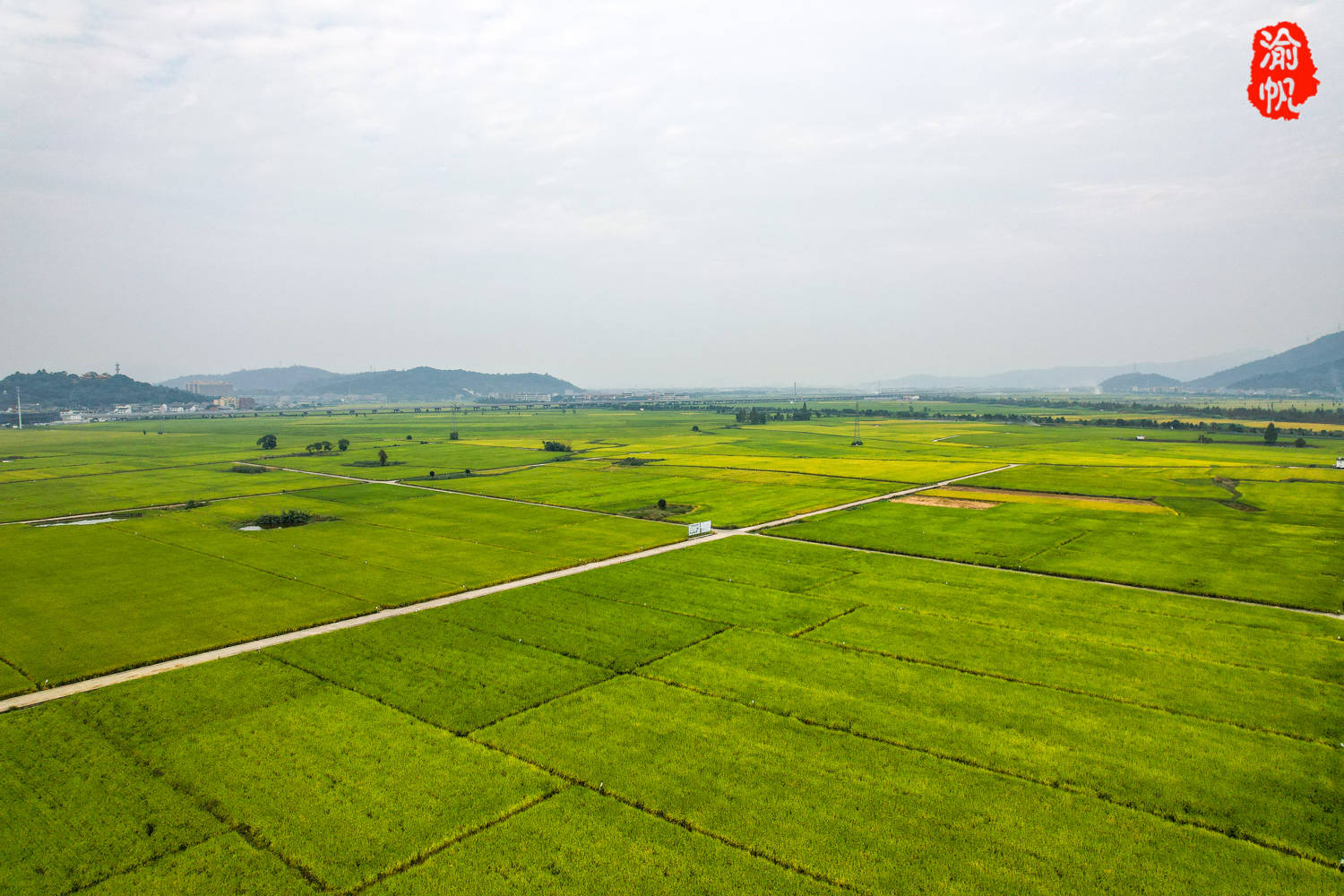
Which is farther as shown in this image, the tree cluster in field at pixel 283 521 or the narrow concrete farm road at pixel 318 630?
the tree cluster in field at pixel 283 521

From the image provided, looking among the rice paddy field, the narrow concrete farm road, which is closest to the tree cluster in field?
the rice paddy field

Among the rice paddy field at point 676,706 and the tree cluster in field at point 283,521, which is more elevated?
the tree cluster in field at point 283,521

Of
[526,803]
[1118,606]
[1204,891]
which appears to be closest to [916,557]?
[1118,606]

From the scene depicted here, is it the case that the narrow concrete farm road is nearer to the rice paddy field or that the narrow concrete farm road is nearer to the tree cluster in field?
the rice paddy field

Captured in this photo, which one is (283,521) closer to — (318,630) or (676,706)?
(318,630)

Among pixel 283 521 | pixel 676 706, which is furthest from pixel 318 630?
pixel 283 521

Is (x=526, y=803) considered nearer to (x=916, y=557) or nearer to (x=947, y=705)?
(x=947, y=705)

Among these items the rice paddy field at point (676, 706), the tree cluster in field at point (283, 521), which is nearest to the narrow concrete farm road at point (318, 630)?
the rice paddy field at point (676, 706)

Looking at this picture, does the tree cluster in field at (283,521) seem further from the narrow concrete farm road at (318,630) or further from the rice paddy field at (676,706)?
the narrow concrete farm road at (318,630)
